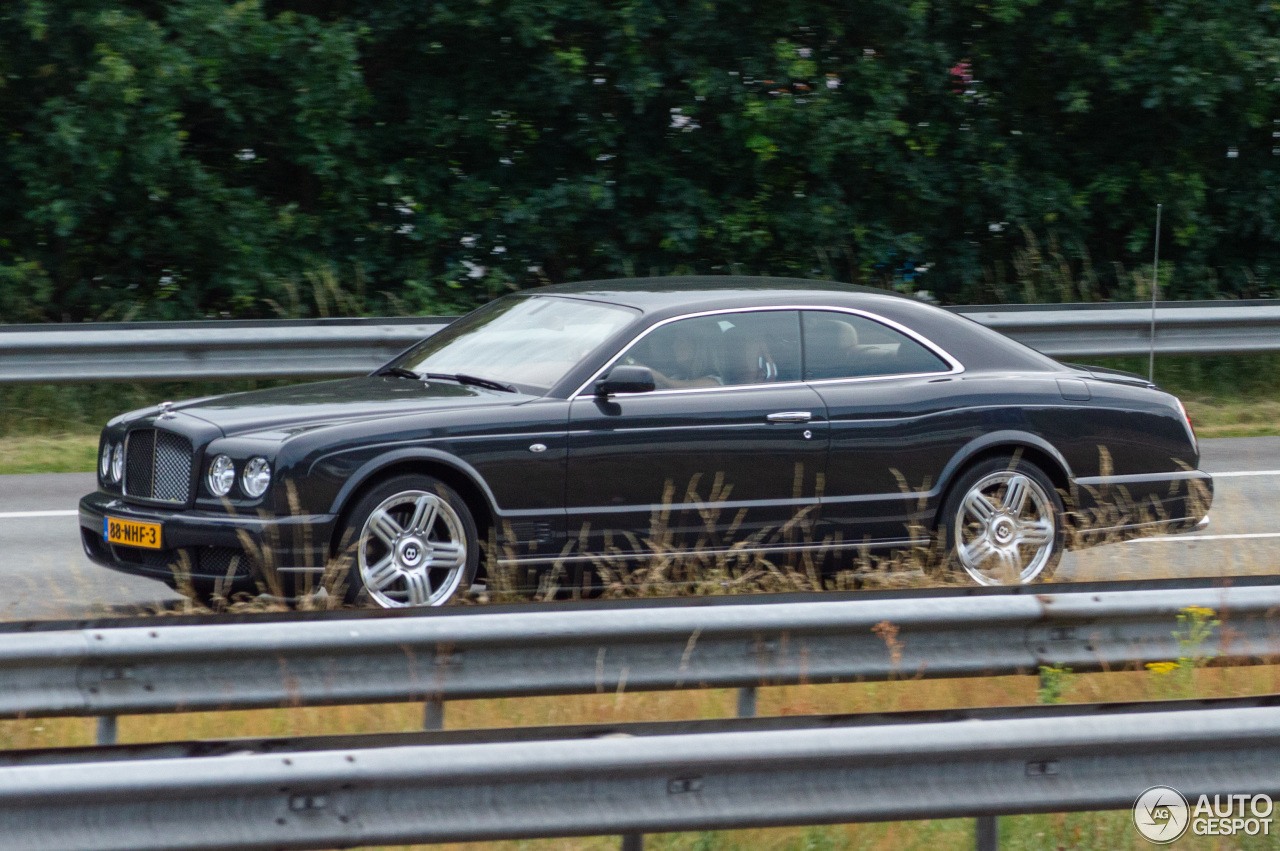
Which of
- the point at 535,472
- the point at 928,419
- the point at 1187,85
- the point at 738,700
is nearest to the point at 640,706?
the point at 738,700

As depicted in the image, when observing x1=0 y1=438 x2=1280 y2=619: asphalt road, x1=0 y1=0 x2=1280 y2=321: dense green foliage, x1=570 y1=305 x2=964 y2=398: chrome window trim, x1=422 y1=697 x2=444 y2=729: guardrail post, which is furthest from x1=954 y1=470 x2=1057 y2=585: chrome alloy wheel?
x1=0 y1=0 x2=1280 y2=321: dense green foliage

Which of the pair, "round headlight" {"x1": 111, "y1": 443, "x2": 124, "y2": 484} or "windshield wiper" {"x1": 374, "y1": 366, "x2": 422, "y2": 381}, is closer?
"round headlight" {"x1": 111, "y1": 443, "x2": 124, "y2": 484}

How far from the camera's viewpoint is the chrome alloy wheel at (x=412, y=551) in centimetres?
634

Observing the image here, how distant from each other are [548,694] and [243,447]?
2.27m

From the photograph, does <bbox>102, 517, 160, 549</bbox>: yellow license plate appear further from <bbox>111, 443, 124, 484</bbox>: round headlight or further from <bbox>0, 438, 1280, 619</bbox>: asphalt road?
<bbox>0, 438, 1280, 619</bbox>: asphalt road

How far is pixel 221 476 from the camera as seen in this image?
6.26 meters

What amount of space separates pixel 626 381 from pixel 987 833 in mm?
3166

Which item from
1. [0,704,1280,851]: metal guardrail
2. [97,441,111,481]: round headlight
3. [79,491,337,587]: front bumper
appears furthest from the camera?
[97,441,111,481]: round headlight

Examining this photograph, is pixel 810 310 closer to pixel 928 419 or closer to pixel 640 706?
pixel 928 419

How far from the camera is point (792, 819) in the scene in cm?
347

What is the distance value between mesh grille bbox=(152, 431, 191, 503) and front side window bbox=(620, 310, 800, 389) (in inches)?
75.6

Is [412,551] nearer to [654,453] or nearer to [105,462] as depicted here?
[654,453]

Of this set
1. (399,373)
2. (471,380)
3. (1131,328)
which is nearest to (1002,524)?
(471,380)

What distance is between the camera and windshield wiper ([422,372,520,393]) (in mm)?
6914
